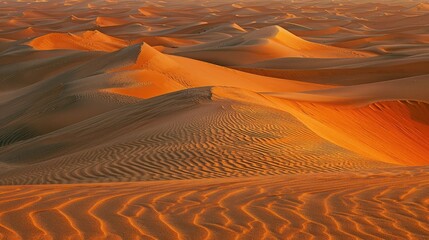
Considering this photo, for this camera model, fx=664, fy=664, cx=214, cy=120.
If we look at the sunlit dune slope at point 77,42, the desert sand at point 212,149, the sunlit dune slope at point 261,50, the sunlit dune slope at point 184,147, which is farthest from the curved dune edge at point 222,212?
the sunlit dune slope at point 77,42

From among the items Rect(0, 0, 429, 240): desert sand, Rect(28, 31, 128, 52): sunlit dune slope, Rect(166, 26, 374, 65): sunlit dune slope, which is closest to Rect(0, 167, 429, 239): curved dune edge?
Rect(0, 0, 429, 240): desert sand

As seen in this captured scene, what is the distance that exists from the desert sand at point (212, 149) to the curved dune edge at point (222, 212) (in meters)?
0.01

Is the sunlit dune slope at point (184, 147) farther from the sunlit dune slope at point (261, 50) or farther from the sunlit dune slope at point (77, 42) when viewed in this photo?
the sunlit dune slope at point (77, 42)

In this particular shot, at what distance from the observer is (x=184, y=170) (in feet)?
32.3

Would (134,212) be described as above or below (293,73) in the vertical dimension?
below

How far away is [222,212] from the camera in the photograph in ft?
16.8

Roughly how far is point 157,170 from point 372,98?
10.3 meters

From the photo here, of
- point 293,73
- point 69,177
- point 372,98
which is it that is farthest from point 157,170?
point 293,73

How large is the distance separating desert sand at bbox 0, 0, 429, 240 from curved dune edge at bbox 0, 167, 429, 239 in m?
0.01

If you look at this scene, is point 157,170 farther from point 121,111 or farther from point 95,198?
point 121,111

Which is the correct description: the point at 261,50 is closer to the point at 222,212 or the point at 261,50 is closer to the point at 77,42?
the point at 77,42

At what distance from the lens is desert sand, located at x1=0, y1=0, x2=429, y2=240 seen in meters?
4.84

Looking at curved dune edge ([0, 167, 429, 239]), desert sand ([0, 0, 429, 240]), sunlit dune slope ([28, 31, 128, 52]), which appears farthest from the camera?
sunlit dune slope ([28, 31, 128, 52])

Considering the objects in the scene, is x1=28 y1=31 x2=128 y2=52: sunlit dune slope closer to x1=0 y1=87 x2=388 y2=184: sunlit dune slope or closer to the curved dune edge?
x1=0 y1=87 x2=388 y2=184: sunlit dune slope
